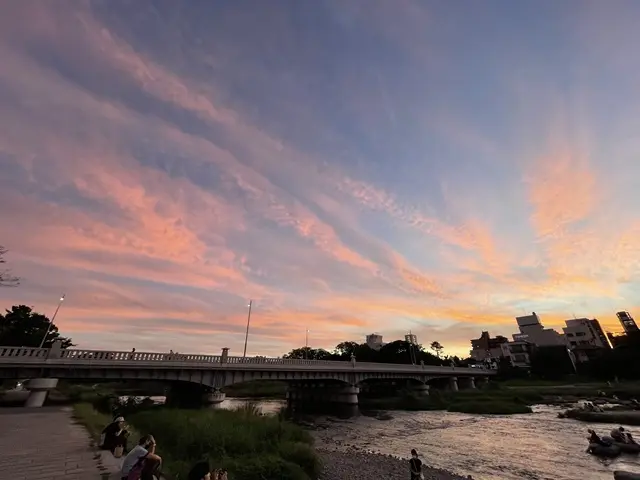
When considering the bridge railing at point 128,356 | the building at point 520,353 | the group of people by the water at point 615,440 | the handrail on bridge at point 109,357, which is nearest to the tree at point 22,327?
the handrail on bridge at point 109,357

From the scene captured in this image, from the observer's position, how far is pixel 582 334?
357 ft

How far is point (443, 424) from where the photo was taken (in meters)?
33.4

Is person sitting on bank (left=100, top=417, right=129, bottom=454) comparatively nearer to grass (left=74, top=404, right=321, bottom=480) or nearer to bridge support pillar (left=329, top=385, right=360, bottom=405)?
grass (left=74, top=404, right=321, bottom=480)

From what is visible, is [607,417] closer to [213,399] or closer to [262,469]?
[262,469]

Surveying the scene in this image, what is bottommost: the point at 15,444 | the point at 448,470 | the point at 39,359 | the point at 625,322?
the point at 448,470

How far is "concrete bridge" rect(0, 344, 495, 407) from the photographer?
87.2 feet

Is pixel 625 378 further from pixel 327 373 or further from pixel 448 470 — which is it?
pixel 448 470

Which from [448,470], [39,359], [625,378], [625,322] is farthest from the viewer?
[625,322]

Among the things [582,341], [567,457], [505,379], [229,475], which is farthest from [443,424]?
[582,341]

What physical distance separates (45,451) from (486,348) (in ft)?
504

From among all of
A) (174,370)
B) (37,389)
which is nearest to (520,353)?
(174,370)

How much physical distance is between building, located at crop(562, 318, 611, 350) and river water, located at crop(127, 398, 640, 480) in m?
93.9

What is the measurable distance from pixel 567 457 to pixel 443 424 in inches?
623

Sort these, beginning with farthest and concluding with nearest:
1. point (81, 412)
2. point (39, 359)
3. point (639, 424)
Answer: point (639, 424) → point (39, 359) → point (81, 412)
